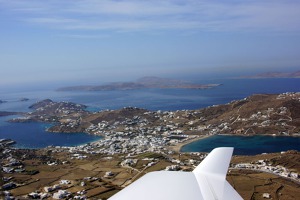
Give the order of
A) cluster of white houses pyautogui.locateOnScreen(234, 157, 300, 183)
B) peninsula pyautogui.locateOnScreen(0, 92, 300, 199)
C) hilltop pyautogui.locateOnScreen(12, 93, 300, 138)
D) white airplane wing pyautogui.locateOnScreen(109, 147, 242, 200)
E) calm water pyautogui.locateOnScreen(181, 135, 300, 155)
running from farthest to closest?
hilltop pyautogui.locateOnScreen(12, 93, 300, 138)
calm water pyautogui.locateOnScreen(181, 135, 300, 155)
cluster of white houses pyautogui.locateOnScreen(234, 157, 300, 183)
peninsula pyautogui.locateOnScreen(0, 92, 300, 199)
white airplane wing pyautogui.locateOnScreen(109, 147, 242, 200)

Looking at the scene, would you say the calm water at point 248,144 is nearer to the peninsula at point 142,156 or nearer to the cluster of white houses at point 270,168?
the peninsula at point 142,156

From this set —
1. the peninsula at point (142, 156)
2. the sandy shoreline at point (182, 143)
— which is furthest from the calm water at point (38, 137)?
the sandy shoreline at point (182, 143)

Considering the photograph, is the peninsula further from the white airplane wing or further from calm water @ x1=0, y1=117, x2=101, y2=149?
the white airplane wing

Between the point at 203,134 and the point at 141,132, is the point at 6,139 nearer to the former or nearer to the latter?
the point at 141,132

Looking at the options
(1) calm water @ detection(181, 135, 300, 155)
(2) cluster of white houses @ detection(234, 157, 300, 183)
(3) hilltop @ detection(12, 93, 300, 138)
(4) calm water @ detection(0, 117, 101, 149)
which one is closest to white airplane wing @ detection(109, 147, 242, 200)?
(2) cluster of white houses @ detection(234, 157, 300, 183)

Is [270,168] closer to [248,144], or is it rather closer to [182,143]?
[248,144]
